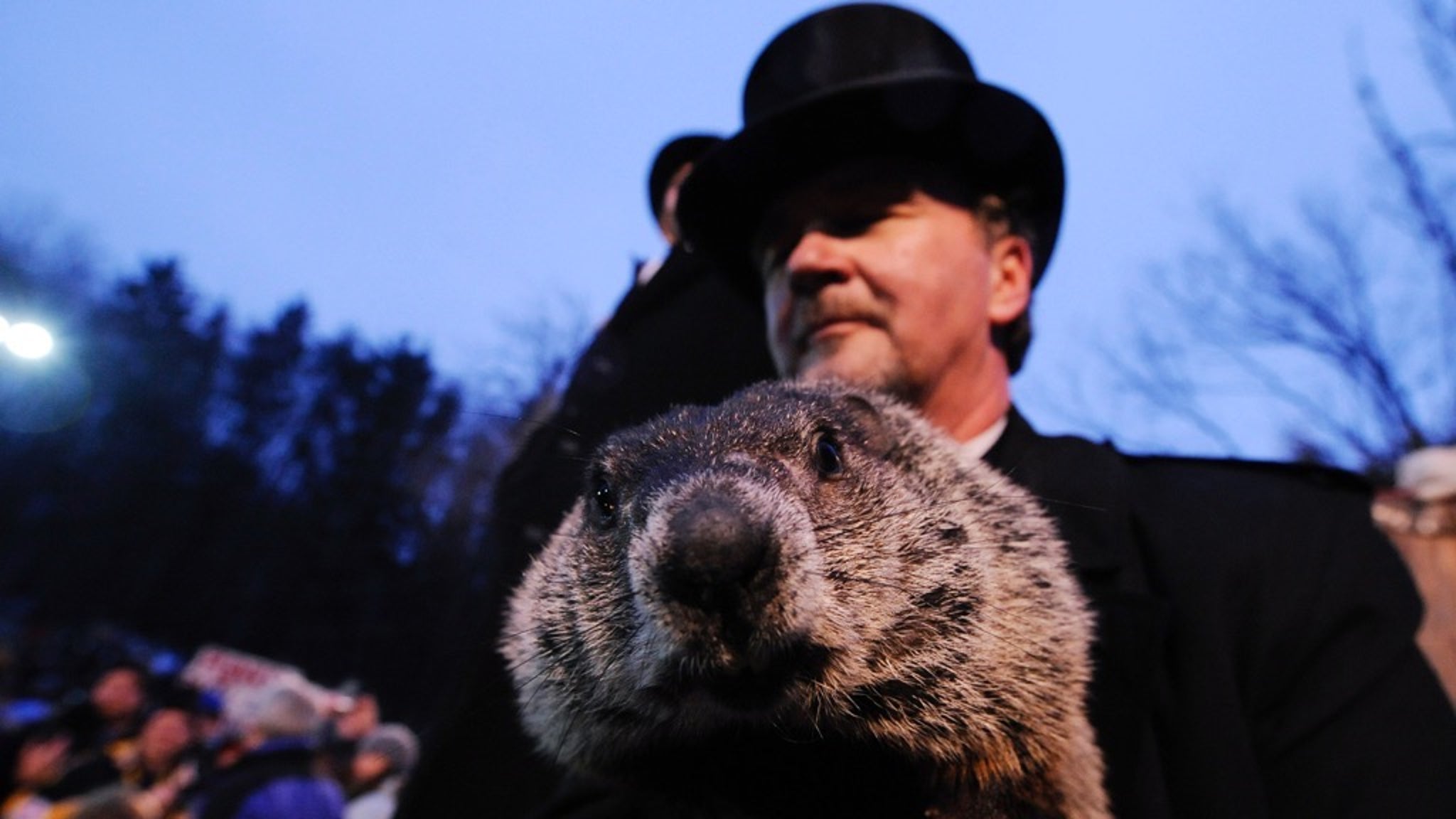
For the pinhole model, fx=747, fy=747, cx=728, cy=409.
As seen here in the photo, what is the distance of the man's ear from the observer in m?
2.72

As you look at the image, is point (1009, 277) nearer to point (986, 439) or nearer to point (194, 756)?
point (986, 439)

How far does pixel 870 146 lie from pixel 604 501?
61.6 inches

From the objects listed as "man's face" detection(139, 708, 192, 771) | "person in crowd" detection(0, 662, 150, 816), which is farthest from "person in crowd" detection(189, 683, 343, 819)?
"man's face" detection(139, 708, 192, 771)

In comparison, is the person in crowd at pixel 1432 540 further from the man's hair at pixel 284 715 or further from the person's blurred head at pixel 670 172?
the man's hair at pixel 284 715

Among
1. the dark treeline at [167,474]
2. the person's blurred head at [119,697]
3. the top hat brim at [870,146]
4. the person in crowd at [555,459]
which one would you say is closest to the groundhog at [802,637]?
the person in crowd at [555,459]

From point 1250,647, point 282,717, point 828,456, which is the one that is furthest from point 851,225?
point 282,717

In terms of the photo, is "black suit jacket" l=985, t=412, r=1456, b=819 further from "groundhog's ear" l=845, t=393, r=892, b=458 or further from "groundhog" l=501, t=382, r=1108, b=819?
"groundhog's ear" l=845, t=393, r=892, b=458

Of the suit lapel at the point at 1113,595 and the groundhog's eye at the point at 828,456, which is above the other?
the groundhog's eye at the point at 828,456

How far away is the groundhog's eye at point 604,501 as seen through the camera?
1.58m

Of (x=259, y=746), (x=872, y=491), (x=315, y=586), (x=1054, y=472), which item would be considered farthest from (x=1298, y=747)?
(x=315, y=586)

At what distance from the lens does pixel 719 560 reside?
1.11 meters

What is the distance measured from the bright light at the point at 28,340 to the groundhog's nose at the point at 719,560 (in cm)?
2296

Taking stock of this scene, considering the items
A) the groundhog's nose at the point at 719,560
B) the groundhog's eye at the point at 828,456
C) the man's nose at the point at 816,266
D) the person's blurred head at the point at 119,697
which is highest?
the person's blurred head at the point at 119,697

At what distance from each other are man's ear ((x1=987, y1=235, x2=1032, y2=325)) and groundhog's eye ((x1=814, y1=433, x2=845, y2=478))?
1.36m
